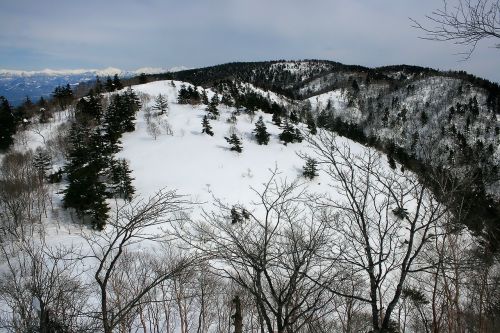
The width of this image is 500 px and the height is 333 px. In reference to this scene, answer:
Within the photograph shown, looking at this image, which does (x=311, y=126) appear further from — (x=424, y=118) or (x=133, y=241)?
(x=424, y=118)

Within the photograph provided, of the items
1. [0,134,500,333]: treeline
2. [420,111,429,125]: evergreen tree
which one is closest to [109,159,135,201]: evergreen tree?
[0,134,500,333]: treeline

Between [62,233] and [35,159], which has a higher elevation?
[35,159]

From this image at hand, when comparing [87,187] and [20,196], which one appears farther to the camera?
[87,187]

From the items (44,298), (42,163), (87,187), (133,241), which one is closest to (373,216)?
(133,241)

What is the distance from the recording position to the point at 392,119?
13388 centimetres

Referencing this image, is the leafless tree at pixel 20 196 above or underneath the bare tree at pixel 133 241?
above

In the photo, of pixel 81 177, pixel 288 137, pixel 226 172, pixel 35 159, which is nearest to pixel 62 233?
pixel 81 177

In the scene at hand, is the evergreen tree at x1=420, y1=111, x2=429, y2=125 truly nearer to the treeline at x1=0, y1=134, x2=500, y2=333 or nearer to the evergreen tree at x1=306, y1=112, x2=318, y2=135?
the evergreen tree at x1=306, y1=112, x2=318, y2=135

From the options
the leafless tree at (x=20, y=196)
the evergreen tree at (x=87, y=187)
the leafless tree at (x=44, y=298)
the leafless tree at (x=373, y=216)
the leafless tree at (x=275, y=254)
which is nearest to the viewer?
the leafless tree at (x=373, y=216)

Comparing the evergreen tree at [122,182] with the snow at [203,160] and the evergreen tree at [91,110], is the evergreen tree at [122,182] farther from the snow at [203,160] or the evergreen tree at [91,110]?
the evergreen tree at [91,110]

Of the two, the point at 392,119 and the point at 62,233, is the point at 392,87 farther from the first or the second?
the point at 62,233

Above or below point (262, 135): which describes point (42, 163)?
below

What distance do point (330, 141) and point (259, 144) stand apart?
154ft

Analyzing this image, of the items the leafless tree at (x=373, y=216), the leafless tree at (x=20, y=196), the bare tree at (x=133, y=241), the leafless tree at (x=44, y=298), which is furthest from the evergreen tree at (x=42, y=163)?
the leafless tree at (x=373, y=216)
